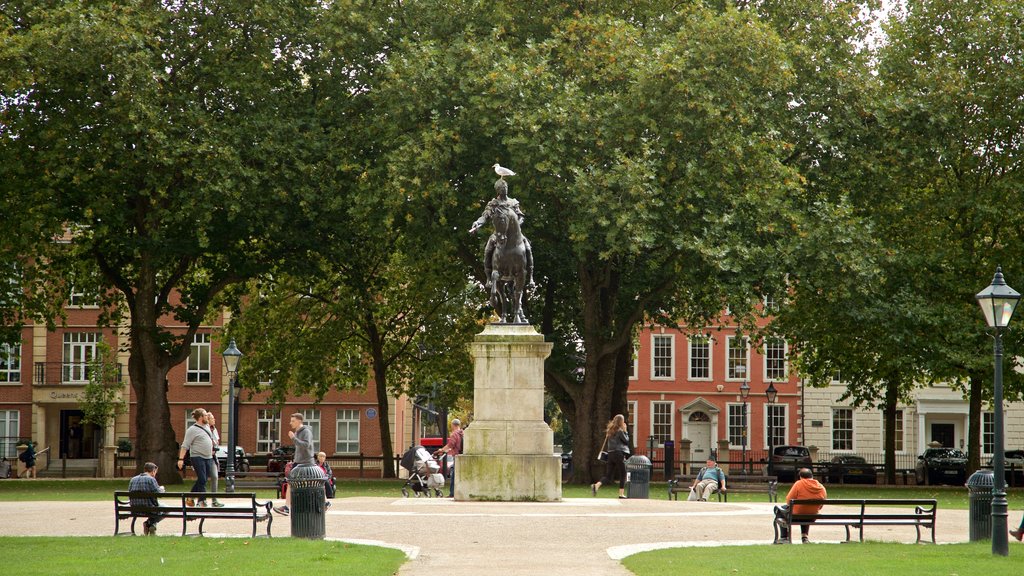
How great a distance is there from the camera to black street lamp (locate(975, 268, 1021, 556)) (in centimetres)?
1538

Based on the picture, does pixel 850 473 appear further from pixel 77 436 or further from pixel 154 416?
pixel 77 436

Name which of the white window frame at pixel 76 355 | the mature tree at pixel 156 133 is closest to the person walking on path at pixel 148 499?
the mature tree at pixel 156 133

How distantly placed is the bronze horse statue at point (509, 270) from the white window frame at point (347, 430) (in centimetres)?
3827

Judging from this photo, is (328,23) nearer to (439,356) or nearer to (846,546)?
(439,356)

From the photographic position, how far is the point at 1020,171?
3416 centimetres

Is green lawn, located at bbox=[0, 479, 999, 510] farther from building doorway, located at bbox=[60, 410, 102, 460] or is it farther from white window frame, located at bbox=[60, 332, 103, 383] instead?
building doorway, located at bbox=[60, 410, 102, 460]

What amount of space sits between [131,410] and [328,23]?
31.7 meters

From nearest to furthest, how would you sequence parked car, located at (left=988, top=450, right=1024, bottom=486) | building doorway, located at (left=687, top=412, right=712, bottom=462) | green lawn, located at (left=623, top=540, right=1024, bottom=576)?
green lawn, located at (left=623, top=540, right=1024, bottom=576) < parked car, located at (left=988, top=450, right=1024, bottom=486) < building doorway, located at (left=687, top=412, right=712, bottom=462)

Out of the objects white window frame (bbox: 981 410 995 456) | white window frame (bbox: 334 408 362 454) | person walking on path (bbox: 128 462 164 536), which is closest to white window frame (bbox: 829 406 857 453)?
white window frame (bbox: 981 410 995 456)

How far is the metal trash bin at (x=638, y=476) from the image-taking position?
26422 mm

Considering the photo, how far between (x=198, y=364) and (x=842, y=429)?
30.7m

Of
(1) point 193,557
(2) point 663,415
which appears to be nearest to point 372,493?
(1) point 193,557

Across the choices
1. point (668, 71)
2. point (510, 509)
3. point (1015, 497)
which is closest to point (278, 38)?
point (668, 71)

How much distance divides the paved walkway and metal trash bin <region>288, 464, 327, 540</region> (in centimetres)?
62
